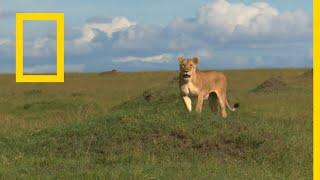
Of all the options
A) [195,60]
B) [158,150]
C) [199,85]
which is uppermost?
[195,60]

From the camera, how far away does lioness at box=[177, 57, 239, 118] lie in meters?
13.0

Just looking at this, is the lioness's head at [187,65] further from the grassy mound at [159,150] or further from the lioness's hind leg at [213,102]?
the lioness's hind leg at [213,102]

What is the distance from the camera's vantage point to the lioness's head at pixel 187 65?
1284 cm

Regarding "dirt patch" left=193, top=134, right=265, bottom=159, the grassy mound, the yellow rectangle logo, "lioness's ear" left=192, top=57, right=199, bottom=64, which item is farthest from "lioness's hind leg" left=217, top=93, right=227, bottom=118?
the yellow rectangle logo

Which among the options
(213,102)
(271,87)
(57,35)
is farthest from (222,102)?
(271,87)

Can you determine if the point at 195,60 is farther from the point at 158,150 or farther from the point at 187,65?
the point at 158,150

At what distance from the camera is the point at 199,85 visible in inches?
537

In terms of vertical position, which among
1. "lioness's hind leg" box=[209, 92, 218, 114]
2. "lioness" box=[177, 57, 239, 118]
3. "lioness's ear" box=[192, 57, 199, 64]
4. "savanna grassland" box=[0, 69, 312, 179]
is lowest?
"savanna grassland" box=[0, 69, 312, 179]

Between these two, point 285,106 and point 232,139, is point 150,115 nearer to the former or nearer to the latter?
point 232,139

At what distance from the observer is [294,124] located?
16781 millimetres

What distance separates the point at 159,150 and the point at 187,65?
100 inches

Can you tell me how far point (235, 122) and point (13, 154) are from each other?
4.80 m

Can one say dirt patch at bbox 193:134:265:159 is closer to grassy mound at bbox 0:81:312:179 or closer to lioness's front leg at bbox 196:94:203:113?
grassy mound at bbox 0:81:312:179

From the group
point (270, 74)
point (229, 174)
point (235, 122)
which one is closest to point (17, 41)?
point (229, 174)
